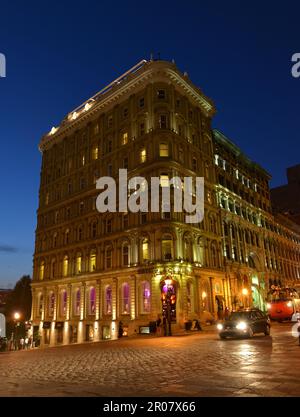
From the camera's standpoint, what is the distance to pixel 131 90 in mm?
45469

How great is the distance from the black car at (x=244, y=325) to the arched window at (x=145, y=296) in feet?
53.3

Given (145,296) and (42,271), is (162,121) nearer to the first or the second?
(145,296)

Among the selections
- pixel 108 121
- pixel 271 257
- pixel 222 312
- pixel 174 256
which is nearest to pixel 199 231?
pixel 174 256

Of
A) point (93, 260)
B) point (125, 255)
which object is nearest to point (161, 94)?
point (125, 255)

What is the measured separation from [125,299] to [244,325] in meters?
21.2

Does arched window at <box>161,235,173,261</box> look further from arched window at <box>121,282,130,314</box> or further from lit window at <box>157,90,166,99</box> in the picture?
lit window at <box>157,90,166,99</box>

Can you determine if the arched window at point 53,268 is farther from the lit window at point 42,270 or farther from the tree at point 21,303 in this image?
the tree at point 21,303

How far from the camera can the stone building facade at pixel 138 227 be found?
37594 mm

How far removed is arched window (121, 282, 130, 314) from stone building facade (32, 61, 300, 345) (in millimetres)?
109

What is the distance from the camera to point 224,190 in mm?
49656

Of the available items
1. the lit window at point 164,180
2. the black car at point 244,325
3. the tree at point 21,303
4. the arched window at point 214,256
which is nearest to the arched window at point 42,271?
the tree at point 21,303

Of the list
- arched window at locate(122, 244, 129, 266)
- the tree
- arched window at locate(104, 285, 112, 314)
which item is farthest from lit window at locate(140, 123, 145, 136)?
the tree

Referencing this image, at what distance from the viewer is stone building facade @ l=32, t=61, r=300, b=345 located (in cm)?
3759

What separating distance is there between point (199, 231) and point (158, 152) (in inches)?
398
